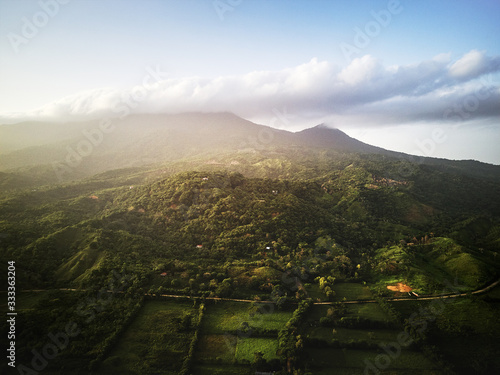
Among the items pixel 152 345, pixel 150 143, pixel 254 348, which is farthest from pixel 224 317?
pixel 150 143

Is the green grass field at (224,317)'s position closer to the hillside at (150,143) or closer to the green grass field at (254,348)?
the green grass field at (254,348)

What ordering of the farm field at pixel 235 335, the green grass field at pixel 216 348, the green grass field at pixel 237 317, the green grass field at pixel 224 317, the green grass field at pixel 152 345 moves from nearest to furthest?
the green grass field at pixel 152 345 → the farm field at pixel 235 335 → the green grass field at pixel 216 348 → the green grass field at pixel 224 317 → the green grass field at pixel 237 317

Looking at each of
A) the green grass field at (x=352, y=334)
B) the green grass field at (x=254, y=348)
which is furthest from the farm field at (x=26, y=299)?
the green grass field at (x=352, y=334)

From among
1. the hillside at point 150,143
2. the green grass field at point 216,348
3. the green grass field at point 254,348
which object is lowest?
the green grass field at point 216,348

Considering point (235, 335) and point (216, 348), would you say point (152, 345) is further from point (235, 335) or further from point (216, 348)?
point (235, 335)

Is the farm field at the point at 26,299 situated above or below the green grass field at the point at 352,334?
below

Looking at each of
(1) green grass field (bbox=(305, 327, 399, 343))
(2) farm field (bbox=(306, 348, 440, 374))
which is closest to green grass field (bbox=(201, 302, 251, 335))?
(1) green grass field (bbox=(305, 327, 399, 343))
